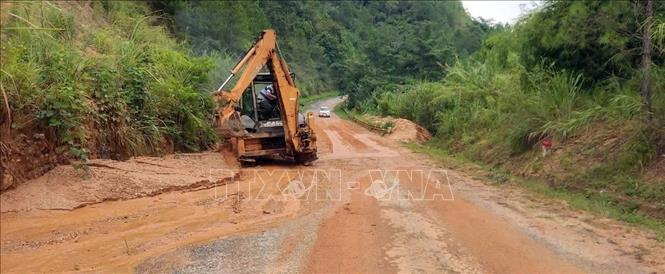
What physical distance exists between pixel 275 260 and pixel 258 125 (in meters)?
8.99

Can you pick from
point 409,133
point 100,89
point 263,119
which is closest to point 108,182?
point 100,89

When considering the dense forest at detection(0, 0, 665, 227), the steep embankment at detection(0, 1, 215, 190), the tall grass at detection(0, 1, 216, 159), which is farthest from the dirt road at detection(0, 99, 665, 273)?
the dense forest at detection(0, 0, 665, 227)

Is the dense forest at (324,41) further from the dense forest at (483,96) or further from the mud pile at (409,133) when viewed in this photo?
the mud pile at (409,133)

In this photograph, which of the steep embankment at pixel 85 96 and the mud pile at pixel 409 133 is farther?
the mud pile at pixel 409 133

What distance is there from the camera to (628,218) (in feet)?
29.7

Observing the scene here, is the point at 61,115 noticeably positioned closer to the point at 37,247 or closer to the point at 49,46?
the point at 49,46

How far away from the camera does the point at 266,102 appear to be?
1638 cm

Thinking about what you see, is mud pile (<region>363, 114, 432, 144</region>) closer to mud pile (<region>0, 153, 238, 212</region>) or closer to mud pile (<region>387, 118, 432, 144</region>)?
mud pile (<region>387, 118, 432, 144</region>)

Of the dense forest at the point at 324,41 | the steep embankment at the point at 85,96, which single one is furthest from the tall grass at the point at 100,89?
the dense forest at the point at 324,41

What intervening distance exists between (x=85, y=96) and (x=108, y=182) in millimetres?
1992

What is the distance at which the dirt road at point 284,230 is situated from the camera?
21.0ft

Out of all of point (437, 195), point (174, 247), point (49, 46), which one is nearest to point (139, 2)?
point (49, 46)

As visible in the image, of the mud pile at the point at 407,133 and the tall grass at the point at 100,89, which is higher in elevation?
the tall grass at the point at 100,89

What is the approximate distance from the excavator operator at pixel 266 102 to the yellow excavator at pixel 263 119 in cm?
29
